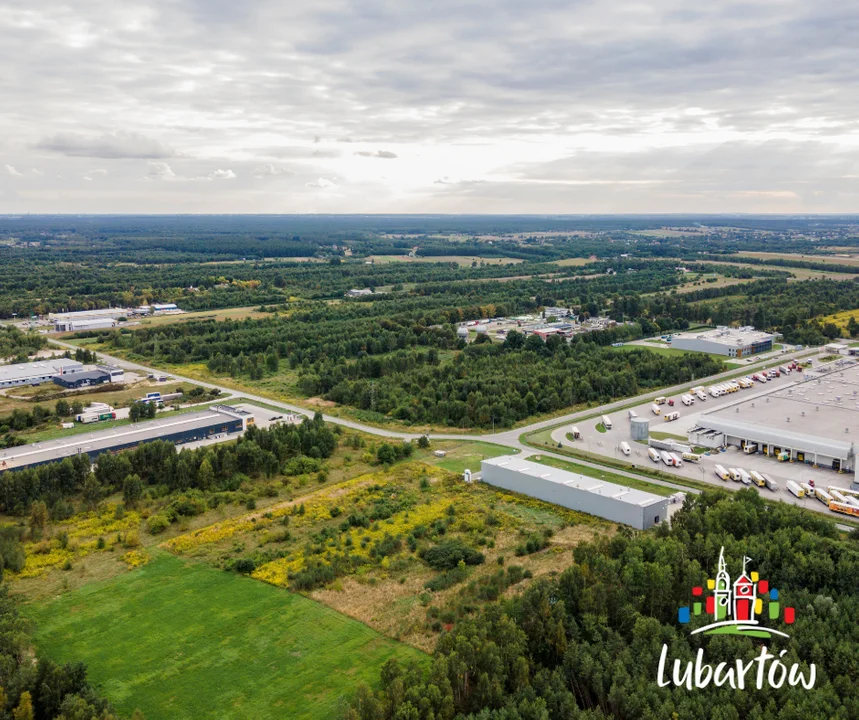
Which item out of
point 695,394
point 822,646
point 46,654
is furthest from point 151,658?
point 695,394

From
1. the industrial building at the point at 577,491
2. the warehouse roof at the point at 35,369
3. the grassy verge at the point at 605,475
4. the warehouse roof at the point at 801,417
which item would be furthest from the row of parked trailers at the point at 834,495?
the warehouse roof at the point at 35,369

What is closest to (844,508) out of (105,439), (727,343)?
(105,439)

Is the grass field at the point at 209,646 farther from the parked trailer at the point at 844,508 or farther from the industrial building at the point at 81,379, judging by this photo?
the industrial building at the point at 81,379

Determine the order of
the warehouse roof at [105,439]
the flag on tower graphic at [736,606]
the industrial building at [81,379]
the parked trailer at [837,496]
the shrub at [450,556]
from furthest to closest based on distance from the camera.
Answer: the industrial building at [81,379] → the warehouse roof at [105,439] → the parked trailer at [837,496] → the shrub at [450,556] → the flag on tower graphic at [736,606]

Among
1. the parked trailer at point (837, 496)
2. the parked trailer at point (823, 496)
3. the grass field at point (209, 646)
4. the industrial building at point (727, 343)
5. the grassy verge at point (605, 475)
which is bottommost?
the grass field at point (209, 646)

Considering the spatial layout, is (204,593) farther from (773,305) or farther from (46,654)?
(773,305)

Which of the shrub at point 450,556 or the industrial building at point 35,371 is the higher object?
the industrial building at point 35,371

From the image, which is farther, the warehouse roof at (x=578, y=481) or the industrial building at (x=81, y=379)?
the industrial building at (x=81, y=379)

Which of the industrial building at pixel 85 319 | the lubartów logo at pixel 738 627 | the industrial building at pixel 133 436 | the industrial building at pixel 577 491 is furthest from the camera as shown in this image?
the industrial building at pixel 85 319
